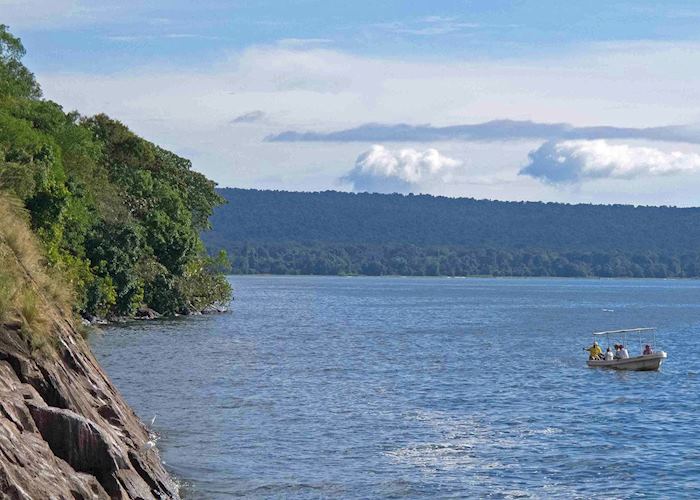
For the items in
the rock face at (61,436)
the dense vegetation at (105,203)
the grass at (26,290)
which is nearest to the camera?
the rock face at (61,436)

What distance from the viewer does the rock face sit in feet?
56.7

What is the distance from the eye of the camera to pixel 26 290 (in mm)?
22422

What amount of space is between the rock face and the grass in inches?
11.8

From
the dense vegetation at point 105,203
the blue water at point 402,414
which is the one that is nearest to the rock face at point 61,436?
the blue water at point 402,414

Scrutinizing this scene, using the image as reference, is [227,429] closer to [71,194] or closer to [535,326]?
[71,194]

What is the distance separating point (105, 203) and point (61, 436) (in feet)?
207

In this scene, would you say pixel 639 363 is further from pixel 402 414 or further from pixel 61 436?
pixel 61 436

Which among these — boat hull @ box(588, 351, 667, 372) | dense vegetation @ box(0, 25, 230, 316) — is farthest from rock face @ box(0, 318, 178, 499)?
boat hull @ box(588, 351, 667, 372)

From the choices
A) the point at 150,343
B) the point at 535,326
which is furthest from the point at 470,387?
the point at 535,326

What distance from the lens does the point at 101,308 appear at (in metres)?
78.5

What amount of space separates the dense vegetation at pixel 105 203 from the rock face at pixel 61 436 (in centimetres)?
2490

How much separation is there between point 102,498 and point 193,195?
284 ft

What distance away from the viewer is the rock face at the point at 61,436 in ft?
56.7

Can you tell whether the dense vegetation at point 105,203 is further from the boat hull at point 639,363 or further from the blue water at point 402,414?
the boat hull at point 639,363
